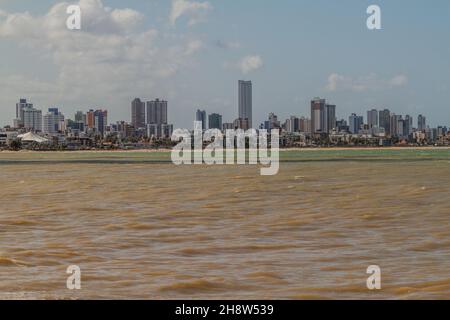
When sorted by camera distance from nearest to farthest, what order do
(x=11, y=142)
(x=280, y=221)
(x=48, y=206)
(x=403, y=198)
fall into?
(x=280, y=221) → (x=48, y=206) → (x=403, y=198) → (x=11, y=142)

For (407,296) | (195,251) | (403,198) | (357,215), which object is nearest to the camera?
(407,296)

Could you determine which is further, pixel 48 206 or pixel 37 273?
pixel 48 206
